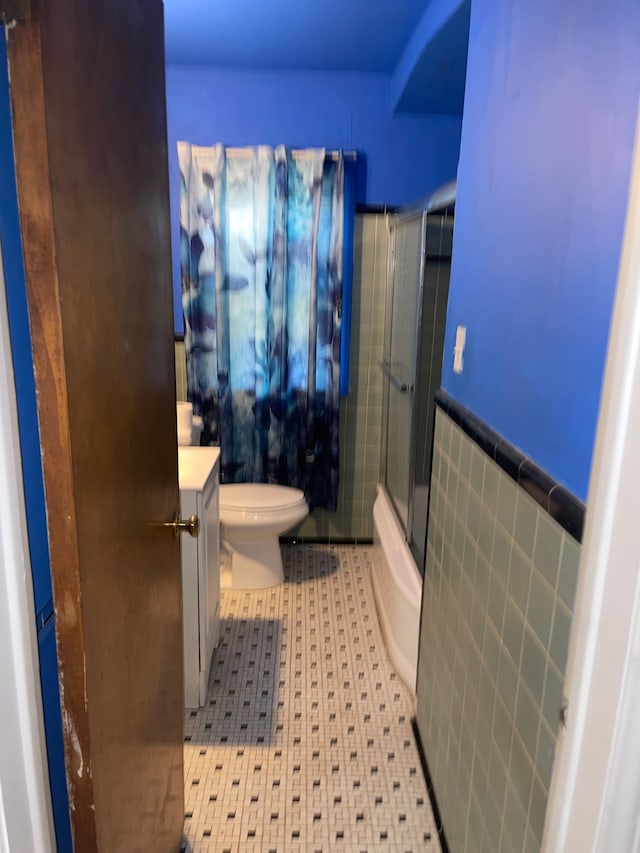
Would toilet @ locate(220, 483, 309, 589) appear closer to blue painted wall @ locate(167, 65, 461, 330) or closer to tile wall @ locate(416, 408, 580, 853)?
tile wall @ locate(416, 408, 580, 853)

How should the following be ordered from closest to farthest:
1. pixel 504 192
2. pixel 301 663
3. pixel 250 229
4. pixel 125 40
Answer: pixel 125 40 < pixel 504 192 < pixel 301 663 < pixel 250 229

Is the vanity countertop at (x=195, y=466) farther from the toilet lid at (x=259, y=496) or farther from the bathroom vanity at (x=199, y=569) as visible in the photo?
the toilet lid at (x=259, y=496)

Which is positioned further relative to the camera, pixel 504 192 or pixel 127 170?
pixel 504 192

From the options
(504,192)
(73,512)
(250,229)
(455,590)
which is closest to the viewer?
(73,512)

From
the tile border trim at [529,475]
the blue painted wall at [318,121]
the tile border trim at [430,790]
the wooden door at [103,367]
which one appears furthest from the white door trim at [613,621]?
the blue painted wall at [318,121]

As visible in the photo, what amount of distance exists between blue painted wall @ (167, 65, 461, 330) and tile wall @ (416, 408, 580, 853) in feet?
5.69

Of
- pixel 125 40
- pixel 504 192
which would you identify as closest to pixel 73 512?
pixel 125 40

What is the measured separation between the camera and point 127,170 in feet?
3.21

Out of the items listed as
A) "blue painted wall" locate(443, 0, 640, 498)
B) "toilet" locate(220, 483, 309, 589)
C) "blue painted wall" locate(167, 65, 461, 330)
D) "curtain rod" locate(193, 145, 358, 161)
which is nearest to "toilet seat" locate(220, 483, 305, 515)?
"toilet" locate(220, 483, 309, 589)

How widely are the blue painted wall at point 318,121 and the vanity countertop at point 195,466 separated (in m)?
1.24

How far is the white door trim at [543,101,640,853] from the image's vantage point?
2.07ft

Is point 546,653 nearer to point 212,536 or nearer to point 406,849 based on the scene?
point 406,849

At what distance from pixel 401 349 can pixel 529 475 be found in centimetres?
162

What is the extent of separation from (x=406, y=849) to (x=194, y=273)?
2.32 m
